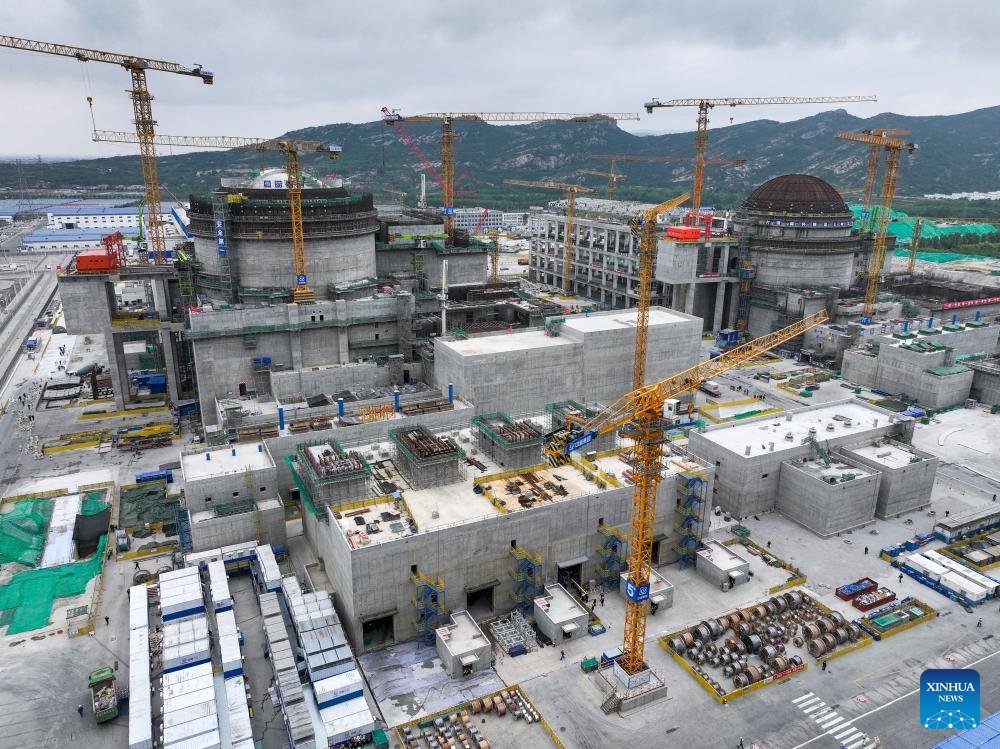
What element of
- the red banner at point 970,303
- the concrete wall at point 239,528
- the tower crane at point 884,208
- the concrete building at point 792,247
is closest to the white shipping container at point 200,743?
the concrete wall at point 239,528

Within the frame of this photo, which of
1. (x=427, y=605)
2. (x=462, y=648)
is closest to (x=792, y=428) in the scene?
(x=462, y=648)

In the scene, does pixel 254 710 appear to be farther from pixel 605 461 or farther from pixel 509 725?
pixel 605 461

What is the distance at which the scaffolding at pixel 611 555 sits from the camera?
6806cm

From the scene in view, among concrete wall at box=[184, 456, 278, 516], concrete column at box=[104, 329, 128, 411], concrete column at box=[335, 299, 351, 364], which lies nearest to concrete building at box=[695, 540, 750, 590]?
concrete wall at box=[184, 456, 278, 516]

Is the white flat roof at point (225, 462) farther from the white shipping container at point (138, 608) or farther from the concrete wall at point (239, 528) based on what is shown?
the white shipping container at point (138, 608)

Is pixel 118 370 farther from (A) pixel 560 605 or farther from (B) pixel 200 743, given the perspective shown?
(A) pixel 560 605

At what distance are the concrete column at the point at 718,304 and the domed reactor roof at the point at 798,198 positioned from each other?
21925 millimetres

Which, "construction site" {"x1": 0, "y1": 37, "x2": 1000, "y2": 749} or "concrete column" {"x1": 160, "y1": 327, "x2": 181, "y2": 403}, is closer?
"construction site" {"x1": 0, "y1": 37, "x2": 1000, "y2": 749}

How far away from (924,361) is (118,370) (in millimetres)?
133901

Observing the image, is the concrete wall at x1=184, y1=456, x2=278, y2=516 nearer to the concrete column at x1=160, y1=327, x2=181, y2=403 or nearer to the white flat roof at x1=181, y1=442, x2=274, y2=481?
the white flat roof at x1=181, y1=442, x2=274, y2=481

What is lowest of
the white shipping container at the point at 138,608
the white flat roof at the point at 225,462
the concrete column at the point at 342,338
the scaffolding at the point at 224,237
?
the white shipping container at the point at 138,608

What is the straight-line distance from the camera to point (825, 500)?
77.5 meters

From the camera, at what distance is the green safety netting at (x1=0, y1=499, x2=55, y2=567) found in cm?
7044

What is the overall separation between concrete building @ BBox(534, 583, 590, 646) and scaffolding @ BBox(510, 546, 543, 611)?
3.98ft
